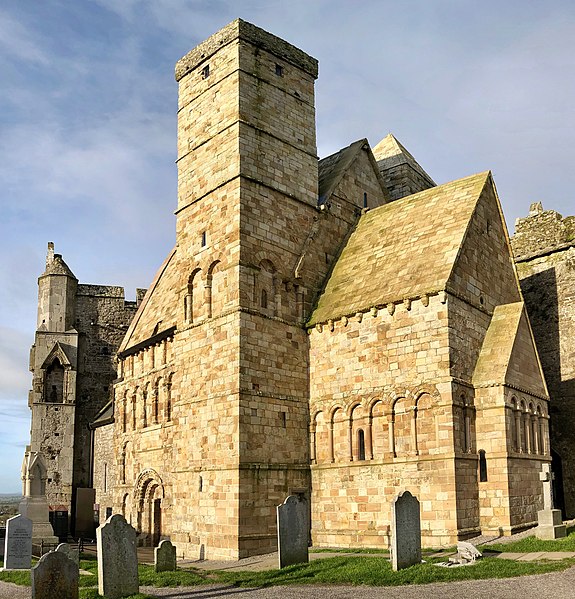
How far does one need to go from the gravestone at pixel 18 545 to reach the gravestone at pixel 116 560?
19.7 ft

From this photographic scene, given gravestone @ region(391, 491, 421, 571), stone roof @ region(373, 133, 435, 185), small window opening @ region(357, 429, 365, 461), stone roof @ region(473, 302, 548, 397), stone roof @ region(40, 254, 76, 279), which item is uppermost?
stone roof @ region(373, 133, 435, 185)

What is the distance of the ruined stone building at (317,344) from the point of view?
2202cm

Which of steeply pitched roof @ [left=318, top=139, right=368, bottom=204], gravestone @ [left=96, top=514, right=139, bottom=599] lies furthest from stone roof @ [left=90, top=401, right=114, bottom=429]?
gravestone @ [left=96, top=514, right=139, bottom=599]

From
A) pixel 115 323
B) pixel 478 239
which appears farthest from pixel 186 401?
pixel 115 323

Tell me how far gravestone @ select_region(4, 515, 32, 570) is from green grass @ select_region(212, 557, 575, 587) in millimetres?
5977

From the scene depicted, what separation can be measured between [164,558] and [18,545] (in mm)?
4515

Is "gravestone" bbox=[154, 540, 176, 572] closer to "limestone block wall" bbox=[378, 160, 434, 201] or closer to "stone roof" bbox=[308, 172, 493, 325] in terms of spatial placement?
"stone roof" bbox=[308, 172, 493, 325]

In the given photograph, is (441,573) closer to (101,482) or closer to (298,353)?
(298,353)

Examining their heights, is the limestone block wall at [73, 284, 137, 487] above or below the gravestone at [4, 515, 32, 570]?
above

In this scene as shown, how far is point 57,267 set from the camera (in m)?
47.0

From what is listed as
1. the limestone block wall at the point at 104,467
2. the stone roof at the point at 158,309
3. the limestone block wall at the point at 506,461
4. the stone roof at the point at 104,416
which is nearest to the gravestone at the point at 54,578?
the limestone block wall at the point at 506,461

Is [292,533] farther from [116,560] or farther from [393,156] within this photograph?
[393,156]

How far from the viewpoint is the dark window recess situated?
21.9 meters

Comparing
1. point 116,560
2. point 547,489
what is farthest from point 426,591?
point 547,489
